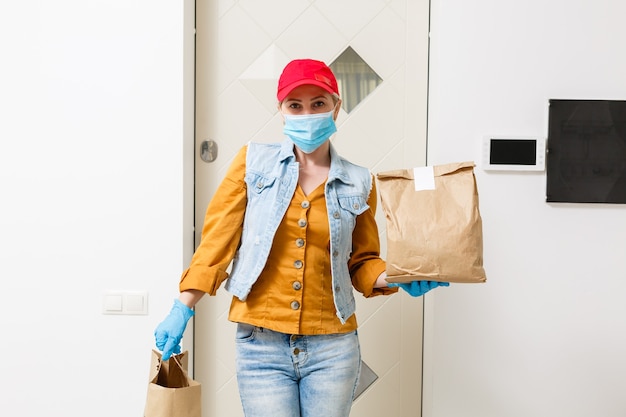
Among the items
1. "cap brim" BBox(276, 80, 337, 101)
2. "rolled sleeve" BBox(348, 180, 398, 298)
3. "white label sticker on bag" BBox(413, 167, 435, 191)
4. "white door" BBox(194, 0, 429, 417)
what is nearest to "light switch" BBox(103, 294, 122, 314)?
"white door" BBox(194, 0, 429, 417)

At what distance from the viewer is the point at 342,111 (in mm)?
2188

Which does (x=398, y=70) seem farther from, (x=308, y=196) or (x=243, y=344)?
(x=243, y=344)

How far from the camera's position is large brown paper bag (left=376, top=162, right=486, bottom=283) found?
134 cm

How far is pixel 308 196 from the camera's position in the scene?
1.51 metres

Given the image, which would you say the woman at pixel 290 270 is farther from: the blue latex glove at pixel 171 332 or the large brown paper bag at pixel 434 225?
the large brown paper bag at pixel 434 225

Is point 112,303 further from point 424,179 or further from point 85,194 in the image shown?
point 424,179

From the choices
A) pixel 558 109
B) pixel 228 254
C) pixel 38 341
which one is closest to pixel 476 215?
pixel 228 254

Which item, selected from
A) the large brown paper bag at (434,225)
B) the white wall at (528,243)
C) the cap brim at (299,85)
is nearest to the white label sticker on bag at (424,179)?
the large brown paper bag at (434,225)

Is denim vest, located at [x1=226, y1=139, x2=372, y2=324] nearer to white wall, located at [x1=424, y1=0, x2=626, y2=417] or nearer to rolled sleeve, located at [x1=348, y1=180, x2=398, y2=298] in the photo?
rolled sleeve, located at [x1=348, y1=180, x2=398, y2=298]

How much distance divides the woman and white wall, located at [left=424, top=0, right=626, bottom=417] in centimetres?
59

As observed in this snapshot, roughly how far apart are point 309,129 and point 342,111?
734mm

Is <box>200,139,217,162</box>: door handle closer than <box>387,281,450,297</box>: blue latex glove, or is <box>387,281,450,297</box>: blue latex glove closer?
<box>387,281,450,297</box>: blue latex glove

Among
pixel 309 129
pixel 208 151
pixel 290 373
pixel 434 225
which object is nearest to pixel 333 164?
pixel 309 129

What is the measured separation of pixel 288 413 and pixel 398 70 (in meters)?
1.29
